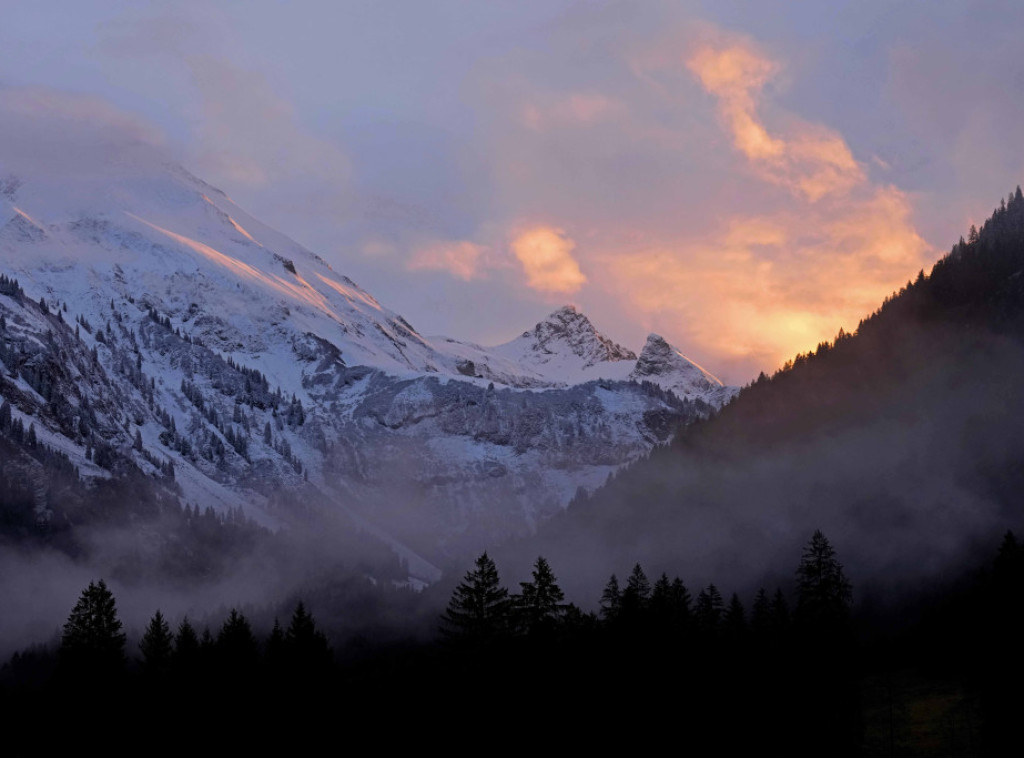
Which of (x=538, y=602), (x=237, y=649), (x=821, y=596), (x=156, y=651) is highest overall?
(x=821, y=596)

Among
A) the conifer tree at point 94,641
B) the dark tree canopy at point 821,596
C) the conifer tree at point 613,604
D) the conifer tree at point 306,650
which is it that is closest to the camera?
the conifer tree at point 306,650

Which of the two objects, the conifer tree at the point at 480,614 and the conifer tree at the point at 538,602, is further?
the conifer tree at the point at 538,602

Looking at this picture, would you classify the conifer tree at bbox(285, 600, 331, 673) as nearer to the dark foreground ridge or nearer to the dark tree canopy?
the dark foreground ridge

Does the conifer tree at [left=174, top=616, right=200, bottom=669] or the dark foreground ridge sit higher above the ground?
the conifer tree at [left=174, top=616, right=200, bottom=669]

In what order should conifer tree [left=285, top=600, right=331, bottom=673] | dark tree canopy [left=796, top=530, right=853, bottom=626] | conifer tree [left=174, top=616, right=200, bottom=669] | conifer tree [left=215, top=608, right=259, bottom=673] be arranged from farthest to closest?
1. dark tree canopy [left=796, top=530, right=853, bottom=626]
2. conifer tree [left=174, top=616, right=200, bottom=669]
3. conifer tree [left=215, top=608, right=259, bottom=673]
4. conifer tree [left=285, top=600, right=331, bottom=673]

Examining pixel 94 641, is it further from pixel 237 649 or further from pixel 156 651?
pixel 237 649

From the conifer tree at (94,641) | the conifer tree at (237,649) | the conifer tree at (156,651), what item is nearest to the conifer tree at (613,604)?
the conifer tree at (237,649)

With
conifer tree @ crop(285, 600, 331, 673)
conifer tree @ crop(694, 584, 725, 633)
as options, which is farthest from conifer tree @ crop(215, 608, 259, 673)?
conifer tree @ crop(694, 584, 725, 633)

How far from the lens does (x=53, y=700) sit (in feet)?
357

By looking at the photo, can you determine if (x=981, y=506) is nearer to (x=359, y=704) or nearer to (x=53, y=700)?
(x=359, y=704)

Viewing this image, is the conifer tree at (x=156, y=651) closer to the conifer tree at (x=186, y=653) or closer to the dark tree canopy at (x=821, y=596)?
the conifer tree at (x=186, y=653)

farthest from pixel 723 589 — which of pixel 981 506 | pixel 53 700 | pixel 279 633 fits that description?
pixel 53 700

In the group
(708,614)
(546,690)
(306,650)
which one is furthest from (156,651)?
(708,614)

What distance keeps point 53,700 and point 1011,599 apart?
2878 inches
